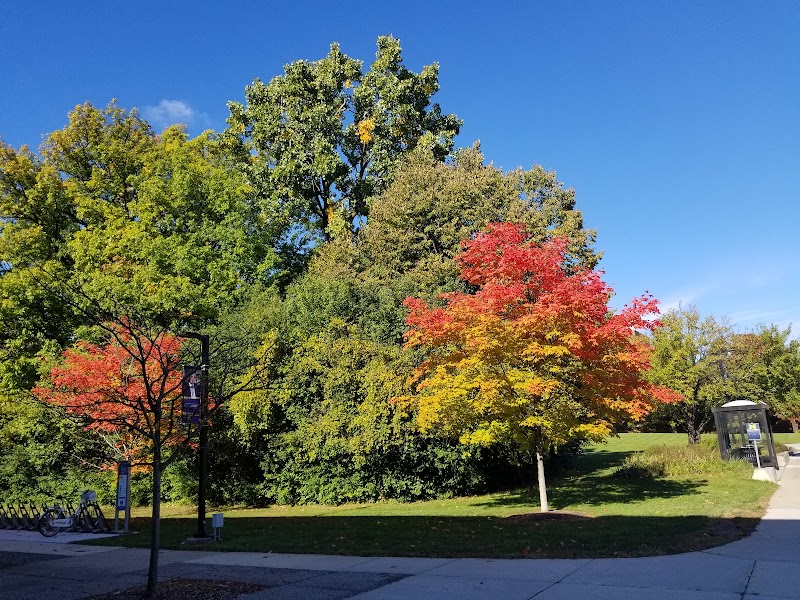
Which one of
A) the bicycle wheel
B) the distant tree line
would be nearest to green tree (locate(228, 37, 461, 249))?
the distant tree line

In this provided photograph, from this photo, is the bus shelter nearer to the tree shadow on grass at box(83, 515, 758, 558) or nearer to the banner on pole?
the tree shadow on grass at box(83, 515, 758, 558)

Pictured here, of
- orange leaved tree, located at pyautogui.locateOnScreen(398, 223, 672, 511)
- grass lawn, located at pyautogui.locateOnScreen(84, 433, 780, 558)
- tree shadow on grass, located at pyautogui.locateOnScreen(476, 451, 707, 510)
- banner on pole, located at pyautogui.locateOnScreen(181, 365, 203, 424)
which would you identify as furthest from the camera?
tree shadow on grass, located at pyautogui.locateOnScreen(476, 451, 707, 510)

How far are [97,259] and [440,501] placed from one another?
62.4ft

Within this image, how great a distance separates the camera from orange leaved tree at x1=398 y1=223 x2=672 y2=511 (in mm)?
12438

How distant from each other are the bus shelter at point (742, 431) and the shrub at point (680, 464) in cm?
65

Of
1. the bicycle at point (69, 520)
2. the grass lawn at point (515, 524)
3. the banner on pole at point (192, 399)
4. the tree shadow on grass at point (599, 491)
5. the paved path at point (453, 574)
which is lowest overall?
the tree shadow on grass at point (599, 491)

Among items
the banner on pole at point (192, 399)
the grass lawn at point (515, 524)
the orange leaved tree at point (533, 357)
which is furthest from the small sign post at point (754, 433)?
the banner on pole at point (192, 399)

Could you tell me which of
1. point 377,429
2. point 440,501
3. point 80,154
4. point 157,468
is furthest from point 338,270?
point 157,468

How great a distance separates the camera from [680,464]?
20766mm

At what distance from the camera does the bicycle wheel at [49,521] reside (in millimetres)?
13312

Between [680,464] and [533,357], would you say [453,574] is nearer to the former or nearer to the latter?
[533,357]

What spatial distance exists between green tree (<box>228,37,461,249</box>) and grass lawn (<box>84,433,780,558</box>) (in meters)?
19.5

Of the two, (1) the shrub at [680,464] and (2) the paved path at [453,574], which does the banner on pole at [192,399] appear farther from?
(1) the shrub at [680,464]

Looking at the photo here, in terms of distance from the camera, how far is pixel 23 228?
Answer: 27750 mm
